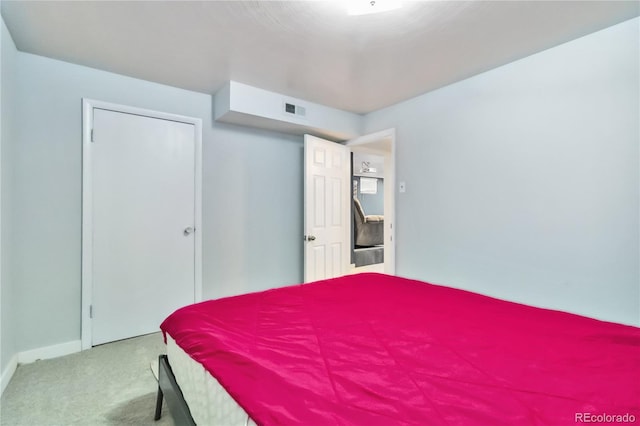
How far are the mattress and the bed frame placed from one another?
0.03 m

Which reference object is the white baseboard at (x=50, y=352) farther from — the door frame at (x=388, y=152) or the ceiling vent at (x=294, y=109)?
the door frame at (x=388, y=152)

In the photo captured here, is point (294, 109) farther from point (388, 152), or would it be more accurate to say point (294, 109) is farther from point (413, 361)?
point (413, 361)

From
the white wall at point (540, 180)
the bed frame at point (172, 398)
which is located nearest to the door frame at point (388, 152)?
the white wall at point (540, 180)

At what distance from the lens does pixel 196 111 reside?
9.59 ft

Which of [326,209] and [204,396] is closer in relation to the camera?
[204,396]

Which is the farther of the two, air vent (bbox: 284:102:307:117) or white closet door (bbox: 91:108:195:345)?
air vent (bbox: 284:102:307:117)

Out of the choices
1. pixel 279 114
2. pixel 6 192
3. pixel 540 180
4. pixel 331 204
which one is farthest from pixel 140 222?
pixel 540 180

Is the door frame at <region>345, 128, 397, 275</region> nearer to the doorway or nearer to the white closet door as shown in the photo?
the doorway

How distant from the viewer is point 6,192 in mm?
1960

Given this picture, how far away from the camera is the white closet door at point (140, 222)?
249cm

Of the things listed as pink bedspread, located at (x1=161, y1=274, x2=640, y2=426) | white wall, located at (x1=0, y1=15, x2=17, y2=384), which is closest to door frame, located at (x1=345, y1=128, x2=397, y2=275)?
pink bedspread, located at (x1=161, y1=274, x2=640, y2=426)

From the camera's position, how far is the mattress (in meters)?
0.86

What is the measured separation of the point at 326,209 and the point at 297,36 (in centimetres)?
189

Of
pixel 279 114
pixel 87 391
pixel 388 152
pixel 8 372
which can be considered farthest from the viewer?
pixel 388 152
